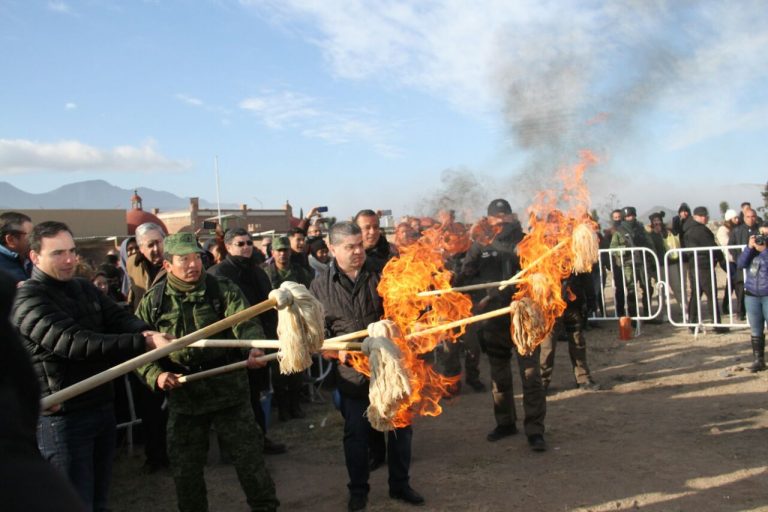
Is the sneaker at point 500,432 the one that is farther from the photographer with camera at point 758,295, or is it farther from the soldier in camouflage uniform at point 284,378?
the photographer with camera at point 758,295

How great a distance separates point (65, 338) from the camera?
366 centimetres

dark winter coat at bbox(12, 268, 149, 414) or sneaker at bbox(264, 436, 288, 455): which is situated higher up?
dark winter coat at bbox(12, 268, 149, 414)

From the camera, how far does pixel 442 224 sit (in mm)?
8531

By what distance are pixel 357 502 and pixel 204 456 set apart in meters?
1.34

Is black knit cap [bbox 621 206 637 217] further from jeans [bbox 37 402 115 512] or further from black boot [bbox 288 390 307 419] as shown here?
jeans [bbox 37 402 115 512]

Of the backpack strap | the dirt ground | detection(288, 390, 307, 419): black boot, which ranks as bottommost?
the dirt ground

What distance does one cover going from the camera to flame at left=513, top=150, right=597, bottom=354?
5.30 meters

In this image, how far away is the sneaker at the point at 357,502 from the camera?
192 inches

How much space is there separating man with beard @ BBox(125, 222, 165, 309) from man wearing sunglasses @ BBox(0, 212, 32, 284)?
1524 mm

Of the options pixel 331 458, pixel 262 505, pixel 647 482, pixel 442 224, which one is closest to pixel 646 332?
pixel 442 224

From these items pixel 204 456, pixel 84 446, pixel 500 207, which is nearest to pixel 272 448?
pixel 204 456

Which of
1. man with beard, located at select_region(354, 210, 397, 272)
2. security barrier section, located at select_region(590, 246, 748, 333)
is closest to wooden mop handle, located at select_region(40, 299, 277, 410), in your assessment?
man with beard, located at select_region(354, 210, 397, 272)

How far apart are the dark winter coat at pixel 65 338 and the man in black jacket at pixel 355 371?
64.5 inches

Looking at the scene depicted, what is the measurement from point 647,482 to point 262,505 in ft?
10.7
